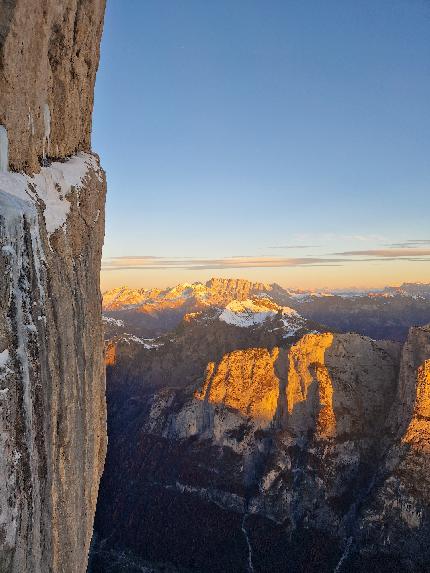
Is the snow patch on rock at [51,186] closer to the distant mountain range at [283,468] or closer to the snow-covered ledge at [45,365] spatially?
the snow-covered ledge at [45,365]

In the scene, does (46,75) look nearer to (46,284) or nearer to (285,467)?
(46,284)

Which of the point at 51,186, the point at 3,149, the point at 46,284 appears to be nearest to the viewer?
the point at 3,149

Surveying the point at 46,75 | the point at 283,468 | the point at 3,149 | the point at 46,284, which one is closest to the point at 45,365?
the point at 46,284

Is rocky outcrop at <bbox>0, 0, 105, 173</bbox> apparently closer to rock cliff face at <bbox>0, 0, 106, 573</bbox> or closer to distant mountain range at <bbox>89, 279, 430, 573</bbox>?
rock cliff face at <bbox>0, 0, 106, 573</bbox>

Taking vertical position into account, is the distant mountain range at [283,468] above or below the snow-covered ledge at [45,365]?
below

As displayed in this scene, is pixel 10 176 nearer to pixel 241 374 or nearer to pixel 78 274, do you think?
pixel 78 274

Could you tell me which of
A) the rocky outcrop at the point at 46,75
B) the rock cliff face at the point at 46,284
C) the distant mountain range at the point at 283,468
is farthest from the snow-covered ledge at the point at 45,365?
the distant mountain range at the point at 283,468

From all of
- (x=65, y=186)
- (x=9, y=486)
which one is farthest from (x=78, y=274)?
(x=9, y=486)

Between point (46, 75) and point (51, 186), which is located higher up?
point (46, 75)

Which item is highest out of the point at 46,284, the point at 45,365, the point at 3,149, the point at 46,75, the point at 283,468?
the point at 46,75
